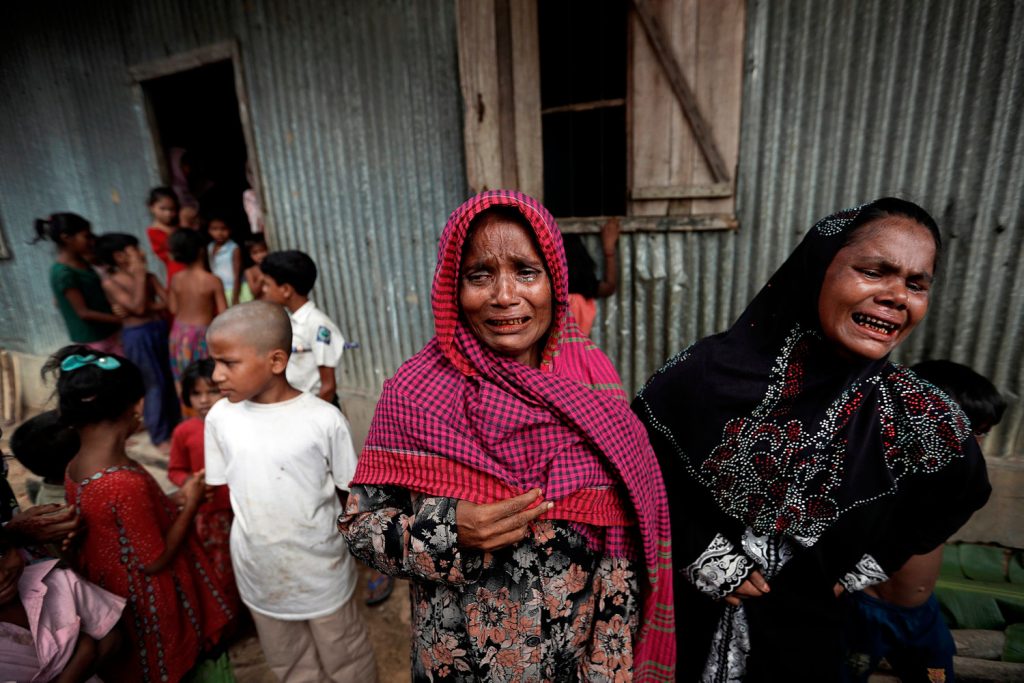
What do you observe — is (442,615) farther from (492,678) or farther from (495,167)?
(495,167)

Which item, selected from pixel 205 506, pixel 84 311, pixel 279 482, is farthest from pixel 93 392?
pixel 84 311

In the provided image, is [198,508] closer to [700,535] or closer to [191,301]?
[700,535]

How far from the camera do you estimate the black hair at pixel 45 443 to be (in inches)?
77.3

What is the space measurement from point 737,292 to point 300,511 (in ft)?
8.83

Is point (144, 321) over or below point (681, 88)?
below

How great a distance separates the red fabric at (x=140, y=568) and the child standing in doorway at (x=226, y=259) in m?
3.50

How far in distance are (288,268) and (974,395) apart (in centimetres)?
348

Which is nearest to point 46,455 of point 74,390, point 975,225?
point 74,390

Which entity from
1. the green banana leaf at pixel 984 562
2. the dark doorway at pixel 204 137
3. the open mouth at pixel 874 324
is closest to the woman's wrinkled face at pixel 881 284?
the open mouth at pixel 874 324

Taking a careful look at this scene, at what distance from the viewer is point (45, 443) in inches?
77.3

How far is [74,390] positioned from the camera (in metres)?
1.85

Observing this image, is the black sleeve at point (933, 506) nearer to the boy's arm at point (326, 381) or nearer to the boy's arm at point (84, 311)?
the boy's arm at point (326, 381)

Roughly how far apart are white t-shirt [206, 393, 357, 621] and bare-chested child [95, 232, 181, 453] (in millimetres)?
3453

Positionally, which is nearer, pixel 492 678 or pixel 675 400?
pixel 492 678
